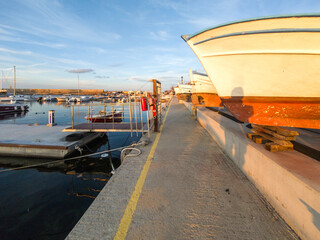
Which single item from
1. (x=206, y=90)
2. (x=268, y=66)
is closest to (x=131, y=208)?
(x=268, y=66)

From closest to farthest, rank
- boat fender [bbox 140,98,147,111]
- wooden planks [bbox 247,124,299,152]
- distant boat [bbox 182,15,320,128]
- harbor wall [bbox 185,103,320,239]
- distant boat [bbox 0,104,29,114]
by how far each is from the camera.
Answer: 1. harbor wall [bbox 185,103,320,239]
2. distant boat [bbox 182,15,320,128]
3. wooden planks [bbox 247,124,299,152]
4. boat fender [bbox 140,98,147,111]
5. distant boat [bbox 0,104,29,114]

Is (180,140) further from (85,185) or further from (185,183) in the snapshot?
(85,185)

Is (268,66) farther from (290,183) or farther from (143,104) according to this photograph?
Result: (143,104)

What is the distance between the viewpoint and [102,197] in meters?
2.98

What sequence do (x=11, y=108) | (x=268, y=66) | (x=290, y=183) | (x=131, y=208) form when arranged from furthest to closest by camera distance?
(x=11, y=108), (x=268, y=66), (x=131, y=208), (x=290, y=183)

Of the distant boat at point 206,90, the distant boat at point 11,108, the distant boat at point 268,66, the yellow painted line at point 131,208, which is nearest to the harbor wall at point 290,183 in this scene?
the distant boat at point 268,66

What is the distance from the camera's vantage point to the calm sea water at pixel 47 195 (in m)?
3.81

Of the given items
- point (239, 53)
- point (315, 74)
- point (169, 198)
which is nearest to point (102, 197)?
point (169, 198)

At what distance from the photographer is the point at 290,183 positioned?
7.37 ft

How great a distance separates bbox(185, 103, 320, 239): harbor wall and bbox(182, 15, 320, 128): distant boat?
0.81 meters

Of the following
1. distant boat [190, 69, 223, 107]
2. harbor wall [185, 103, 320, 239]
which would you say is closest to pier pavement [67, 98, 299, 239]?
harbor wall [185, 103, 320, 239]

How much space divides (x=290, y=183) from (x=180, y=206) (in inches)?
66.2

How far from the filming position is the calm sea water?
381 centimetres

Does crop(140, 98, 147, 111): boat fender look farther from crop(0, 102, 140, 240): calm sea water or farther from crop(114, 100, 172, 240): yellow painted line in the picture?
crop(0, 102, 140, 240): calm sea water
